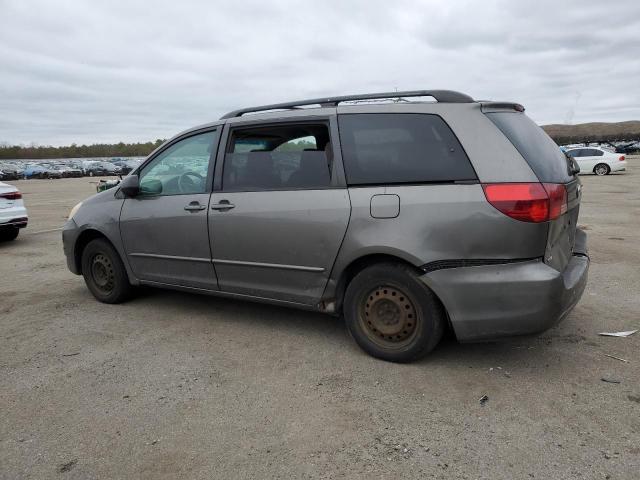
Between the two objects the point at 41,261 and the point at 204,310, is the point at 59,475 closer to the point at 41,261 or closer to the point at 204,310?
the point at 204,310

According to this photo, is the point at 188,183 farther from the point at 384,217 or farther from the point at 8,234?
the point at 8,234

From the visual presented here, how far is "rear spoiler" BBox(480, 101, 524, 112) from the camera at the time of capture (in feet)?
11.2

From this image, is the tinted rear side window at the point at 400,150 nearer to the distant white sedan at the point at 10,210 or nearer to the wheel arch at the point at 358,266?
the wheel arch at the point at 358,266

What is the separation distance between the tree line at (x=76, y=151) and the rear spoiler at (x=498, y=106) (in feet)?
330

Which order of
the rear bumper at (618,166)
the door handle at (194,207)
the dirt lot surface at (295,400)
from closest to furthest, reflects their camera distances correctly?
the dirt lot surface at (295,400)
the door handle at (194,207)
the rear bumper at (618,166)

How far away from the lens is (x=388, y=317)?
3547mm

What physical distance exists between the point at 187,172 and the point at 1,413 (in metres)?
2.35

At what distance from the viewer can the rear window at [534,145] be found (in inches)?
128

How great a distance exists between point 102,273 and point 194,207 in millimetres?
1615

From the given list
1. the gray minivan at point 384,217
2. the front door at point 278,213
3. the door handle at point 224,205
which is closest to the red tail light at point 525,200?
the gray minivan at point 384,217

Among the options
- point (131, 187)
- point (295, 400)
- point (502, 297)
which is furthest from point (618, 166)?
point (295, 400)

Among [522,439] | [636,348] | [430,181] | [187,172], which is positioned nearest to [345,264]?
[430,181]

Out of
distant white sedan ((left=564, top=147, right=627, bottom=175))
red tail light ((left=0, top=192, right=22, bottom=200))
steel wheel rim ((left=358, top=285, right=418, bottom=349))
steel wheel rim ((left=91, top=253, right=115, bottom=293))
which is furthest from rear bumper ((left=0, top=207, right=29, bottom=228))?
distant white sedan ((left=564, top=147, right=627, bottom=175))

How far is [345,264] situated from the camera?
3609 mm
